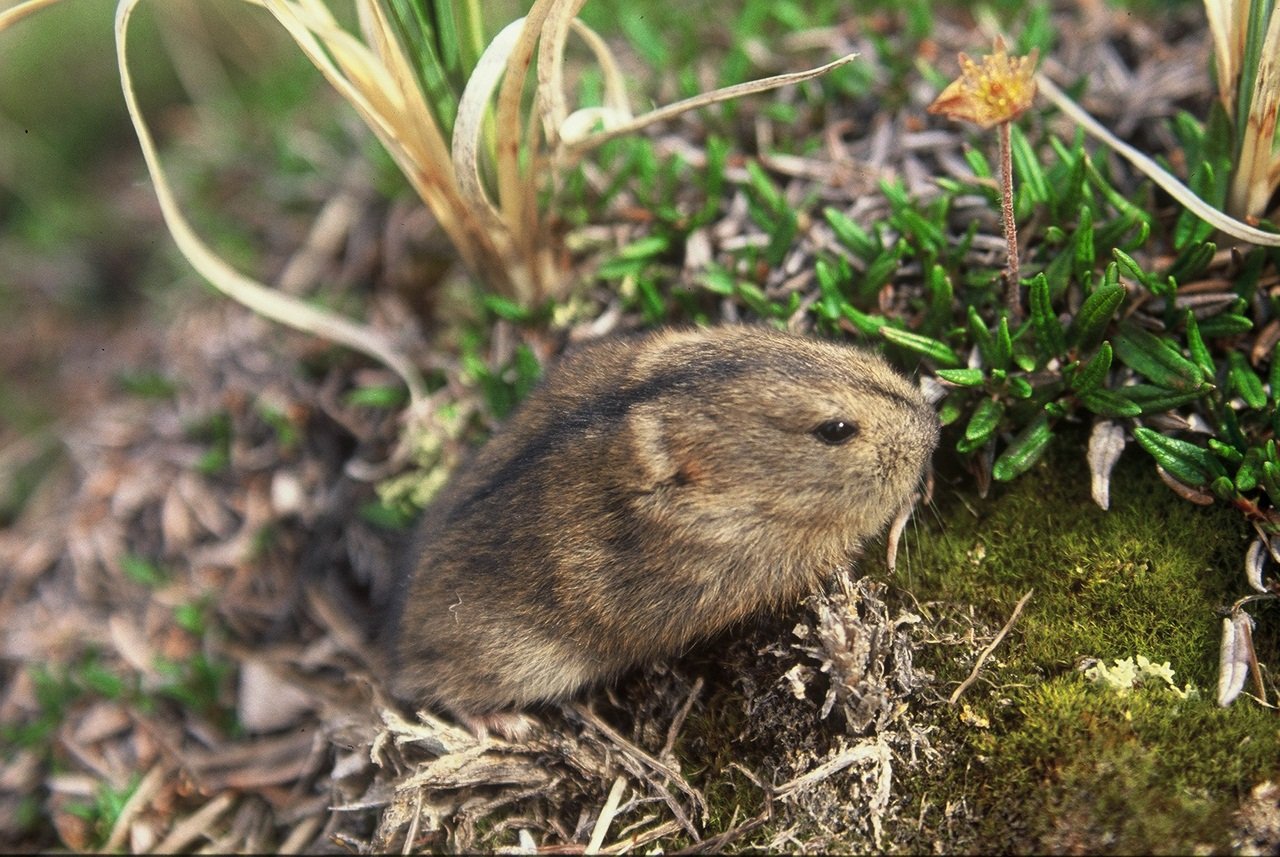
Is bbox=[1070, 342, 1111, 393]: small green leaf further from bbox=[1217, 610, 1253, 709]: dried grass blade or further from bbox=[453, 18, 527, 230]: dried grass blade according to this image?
bbox=[453, 18, 527, 230]: dried grass blade

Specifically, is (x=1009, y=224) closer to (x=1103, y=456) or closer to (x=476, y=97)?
(x=1103, y=456)

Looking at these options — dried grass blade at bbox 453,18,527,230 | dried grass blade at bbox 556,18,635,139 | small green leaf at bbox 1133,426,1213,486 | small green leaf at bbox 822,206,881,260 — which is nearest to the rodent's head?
small green leaf at bbox 1133,426,1213,486

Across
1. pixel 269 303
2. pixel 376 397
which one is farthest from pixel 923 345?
pixel 269 303

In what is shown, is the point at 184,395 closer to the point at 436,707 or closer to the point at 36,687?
the point at 36,687

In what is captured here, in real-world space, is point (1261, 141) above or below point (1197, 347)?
above

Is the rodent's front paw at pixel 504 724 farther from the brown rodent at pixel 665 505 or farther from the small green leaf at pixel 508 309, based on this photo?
the small green leaf at pixel 508 309

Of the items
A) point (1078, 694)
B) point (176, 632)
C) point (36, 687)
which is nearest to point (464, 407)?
point (176, 632)
